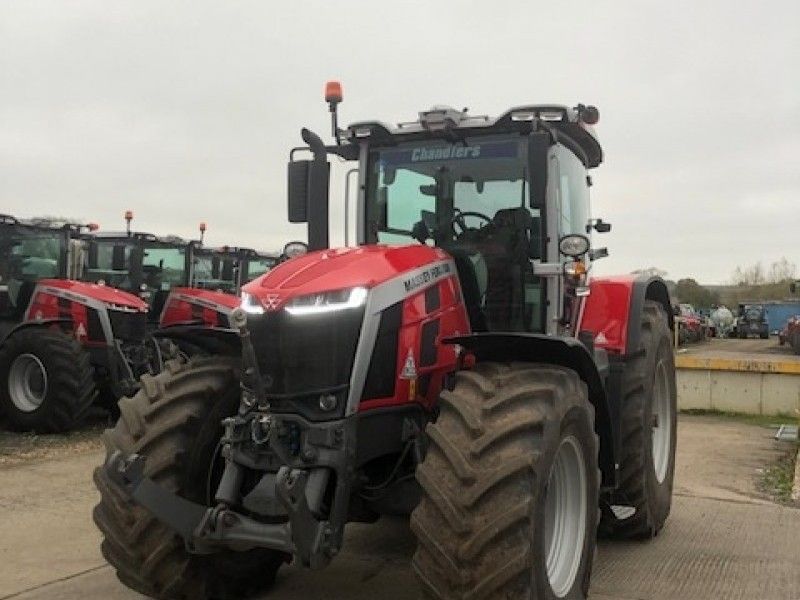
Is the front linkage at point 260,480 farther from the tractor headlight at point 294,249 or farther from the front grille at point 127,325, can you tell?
the front grille at point 127,325

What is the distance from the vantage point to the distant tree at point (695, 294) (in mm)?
73438

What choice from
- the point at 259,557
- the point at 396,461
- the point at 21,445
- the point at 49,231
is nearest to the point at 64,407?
the point at 21,445

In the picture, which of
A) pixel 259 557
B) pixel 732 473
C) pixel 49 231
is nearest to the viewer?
pixel 259 557

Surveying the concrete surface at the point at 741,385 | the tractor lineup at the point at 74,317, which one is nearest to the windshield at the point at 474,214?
the tractor lineup at the point at 74,317

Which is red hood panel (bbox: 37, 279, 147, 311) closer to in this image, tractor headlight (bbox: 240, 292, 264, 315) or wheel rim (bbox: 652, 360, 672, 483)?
wheel rim (bbox: 652, 360, 672, 483)

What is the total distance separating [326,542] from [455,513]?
573 mm

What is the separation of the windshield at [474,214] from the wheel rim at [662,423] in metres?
2.00

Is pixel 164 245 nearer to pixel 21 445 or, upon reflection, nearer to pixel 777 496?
pixel 21 445

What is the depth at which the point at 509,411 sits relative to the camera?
12.0ft

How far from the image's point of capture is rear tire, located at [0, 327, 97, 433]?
986cm

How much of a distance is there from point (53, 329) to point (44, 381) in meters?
0.67

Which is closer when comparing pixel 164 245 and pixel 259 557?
pixel 259 557

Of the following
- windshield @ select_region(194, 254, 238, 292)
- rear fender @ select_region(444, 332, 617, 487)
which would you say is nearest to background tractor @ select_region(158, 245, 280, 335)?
windshield @ select_region(194, 254, 238, 292)

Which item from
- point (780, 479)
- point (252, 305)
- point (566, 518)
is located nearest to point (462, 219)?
point (252, 305)
